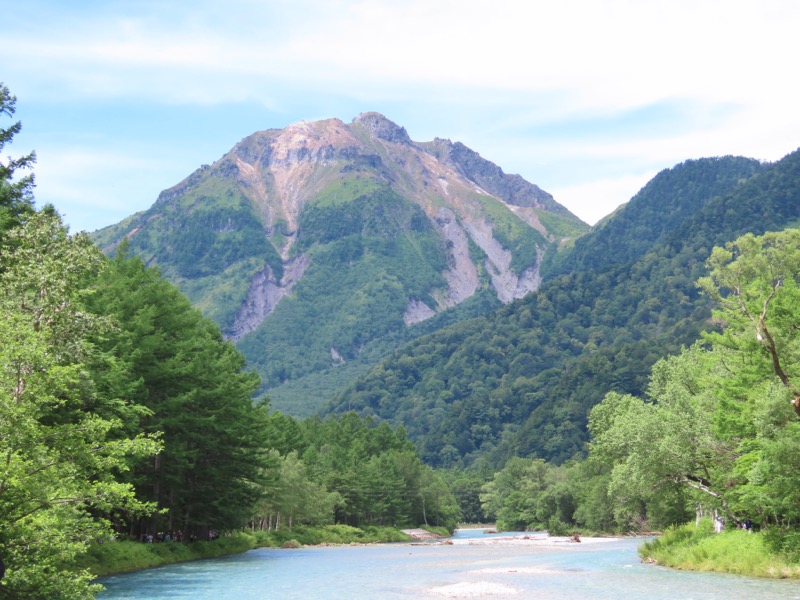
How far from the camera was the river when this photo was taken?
4766cm

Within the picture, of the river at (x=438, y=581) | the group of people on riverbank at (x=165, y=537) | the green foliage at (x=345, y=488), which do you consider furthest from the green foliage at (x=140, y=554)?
the green foliage at (x=345, y=488)

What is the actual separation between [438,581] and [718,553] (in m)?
18.7

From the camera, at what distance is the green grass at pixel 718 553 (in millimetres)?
49188

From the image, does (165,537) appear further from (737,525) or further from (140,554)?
(737,525)

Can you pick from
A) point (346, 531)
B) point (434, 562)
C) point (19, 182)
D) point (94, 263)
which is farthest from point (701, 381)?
point (346, 531)

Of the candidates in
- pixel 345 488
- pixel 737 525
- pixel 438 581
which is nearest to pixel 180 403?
pixel 438 581

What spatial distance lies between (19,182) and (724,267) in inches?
2133

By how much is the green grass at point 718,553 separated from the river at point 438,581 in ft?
3.56

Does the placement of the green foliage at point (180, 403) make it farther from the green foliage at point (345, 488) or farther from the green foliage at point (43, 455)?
the green foliage at point (345, 488)

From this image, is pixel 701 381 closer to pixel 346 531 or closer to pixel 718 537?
pixel 718 537

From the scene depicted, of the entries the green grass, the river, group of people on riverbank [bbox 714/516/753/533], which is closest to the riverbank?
the river

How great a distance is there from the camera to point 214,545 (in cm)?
8806

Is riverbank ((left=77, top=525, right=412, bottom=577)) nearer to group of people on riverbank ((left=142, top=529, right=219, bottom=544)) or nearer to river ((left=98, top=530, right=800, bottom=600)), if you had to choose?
group of people on riverbank ((left=142, top=529, right=219, bottom=544))

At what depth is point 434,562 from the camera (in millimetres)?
83750
